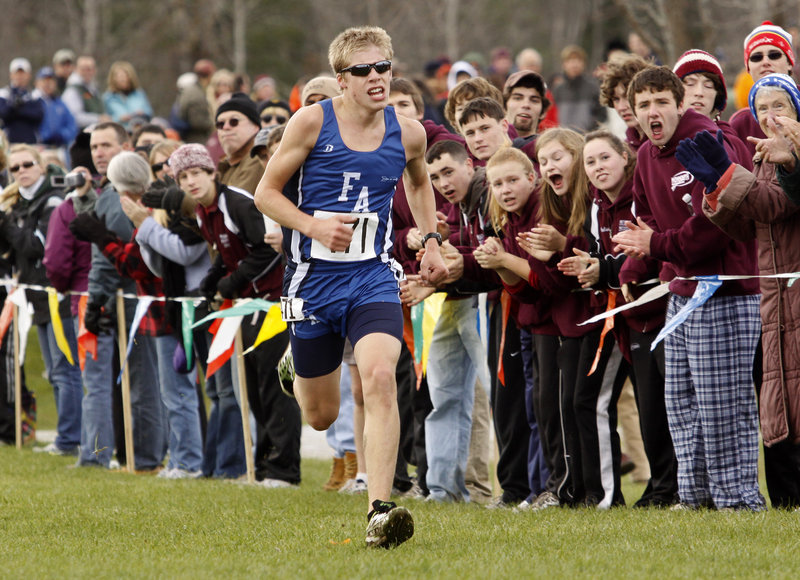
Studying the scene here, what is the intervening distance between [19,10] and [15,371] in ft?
105

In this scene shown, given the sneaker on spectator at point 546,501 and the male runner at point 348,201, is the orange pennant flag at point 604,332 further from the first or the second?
the male runner at point 348,201

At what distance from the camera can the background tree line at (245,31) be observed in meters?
39.9

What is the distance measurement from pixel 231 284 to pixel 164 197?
100cm

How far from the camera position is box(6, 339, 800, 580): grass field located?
592 cm

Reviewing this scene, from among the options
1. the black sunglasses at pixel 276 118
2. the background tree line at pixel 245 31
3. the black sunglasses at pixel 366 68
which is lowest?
the black sunglasses at pixel 276 118

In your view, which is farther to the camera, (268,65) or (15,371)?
(268,65)

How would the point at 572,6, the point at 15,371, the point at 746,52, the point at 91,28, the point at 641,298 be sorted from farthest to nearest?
the point at 572,6 → the point at 91,28 → the point at 15,371 → the point at 746,52 → the point at 641,298

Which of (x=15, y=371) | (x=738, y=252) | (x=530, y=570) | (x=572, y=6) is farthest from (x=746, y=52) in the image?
(x=572, y=6)

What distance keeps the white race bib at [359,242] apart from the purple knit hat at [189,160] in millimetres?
3372

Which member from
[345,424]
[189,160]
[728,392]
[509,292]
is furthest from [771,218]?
[189,160]

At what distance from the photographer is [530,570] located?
5855 mm

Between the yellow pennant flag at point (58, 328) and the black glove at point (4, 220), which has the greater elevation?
the black glove at point (4, 220)

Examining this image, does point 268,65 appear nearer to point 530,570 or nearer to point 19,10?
point 19,10

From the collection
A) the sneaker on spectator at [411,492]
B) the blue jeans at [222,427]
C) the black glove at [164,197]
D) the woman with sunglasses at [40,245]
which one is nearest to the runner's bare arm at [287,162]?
the sneaker on spectator at [411,492]
